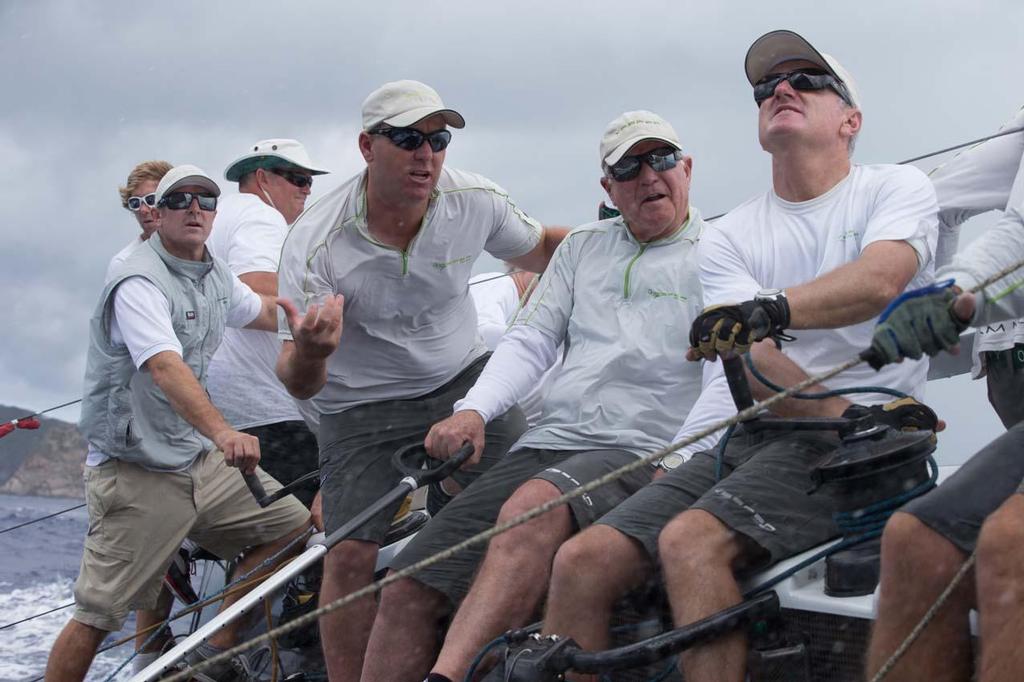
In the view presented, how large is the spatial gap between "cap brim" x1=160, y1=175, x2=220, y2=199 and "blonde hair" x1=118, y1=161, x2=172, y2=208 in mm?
875

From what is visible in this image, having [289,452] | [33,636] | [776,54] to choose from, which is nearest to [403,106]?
[776,54]

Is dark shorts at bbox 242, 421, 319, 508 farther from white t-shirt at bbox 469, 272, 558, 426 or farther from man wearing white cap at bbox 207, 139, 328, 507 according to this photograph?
white t-shirt at bbox 469, 272, 558, 426

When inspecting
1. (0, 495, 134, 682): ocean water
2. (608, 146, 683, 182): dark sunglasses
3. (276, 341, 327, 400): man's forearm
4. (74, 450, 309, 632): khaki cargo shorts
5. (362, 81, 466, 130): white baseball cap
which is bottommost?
(0, 495, 134, 682): ocean water

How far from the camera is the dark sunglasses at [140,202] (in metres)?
5.38

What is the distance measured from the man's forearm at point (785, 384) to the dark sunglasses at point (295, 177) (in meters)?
2.98

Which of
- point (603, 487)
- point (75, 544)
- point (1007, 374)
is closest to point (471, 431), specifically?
point (603, 487)

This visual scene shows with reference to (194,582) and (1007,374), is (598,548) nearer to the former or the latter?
(1007,374)

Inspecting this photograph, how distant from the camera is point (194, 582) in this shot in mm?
5629

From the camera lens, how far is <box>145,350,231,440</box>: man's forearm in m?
4.17

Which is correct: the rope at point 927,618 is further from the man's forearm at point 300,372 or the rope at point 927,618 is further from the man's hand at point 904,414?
the man's forearm at point 300,372

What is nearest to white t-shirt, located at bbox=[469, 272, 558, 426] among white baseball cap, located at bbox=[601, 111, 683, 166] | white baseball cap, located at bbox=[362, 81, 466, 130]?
white baseball cap, located at bbox=[362, 81, 466, 130]

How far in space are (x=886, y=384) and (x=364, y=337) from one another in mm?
1745

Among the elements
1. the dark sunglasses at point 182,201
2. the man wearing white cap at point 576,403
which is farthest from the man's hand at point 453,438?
the dark sunglasses at point 182,201

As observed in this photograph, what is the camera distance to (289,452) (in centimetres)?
512
